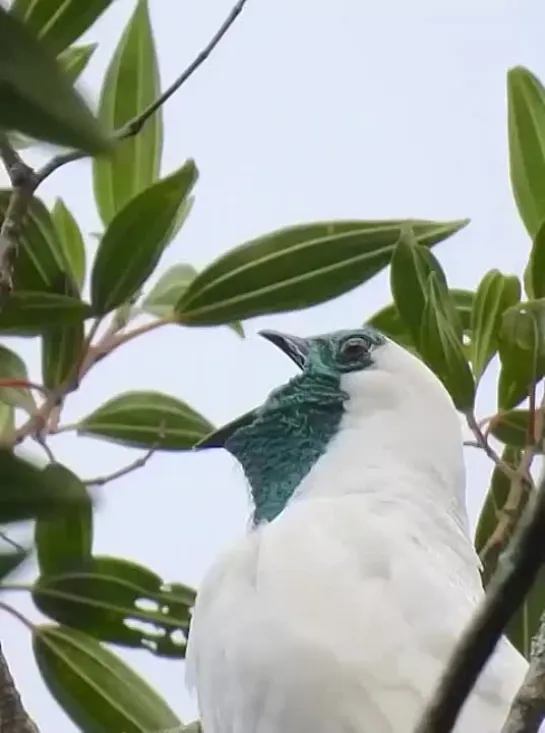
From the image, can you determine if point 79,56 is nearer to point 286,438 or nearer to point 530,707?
point 286,438

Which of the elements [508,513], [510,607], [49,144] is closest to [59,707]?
[508,513]

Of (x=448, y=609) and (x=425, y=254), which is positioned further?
(x=425, y=254)

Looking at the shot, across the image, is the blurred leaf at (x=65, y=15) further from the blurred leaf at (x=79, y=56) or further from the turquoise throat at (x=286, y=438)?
the turquoise throat at (x=286, y=438)

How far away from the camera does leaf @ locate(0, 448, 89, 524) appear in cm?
19

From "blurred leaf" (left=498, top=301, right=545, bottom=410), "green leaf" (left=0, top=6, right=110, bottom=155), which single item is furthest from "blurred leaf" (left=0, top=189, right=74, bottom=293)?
"green leaf" (left=0, top=6, right=110, bottom=155)

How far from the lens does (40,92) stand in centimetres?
14

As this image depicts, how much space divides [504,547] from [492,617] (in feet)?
2.03

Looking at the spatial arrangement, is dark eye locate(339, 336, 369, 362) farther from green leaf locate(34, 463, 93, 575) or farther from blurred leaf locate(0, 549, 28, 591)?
blurred leaf locate(0, 549, 28, 591)

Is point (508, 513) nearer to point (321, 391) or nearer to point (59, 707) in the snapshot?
point (321, 391)

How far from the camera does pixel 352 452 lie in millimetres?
834

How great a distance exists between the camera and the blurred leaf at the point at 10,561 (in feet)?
0.64

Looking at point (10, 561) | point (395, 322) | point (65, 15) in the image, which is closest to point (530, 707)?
point (10, 561)

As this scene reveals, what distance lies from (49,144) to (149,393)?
3.09ft

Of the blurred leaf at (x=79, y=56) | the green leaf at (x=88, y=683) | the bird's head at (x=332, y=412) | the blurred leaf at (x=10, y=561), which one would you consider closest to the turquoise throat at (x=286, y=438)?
the bird's head at (x=332, y=412)
